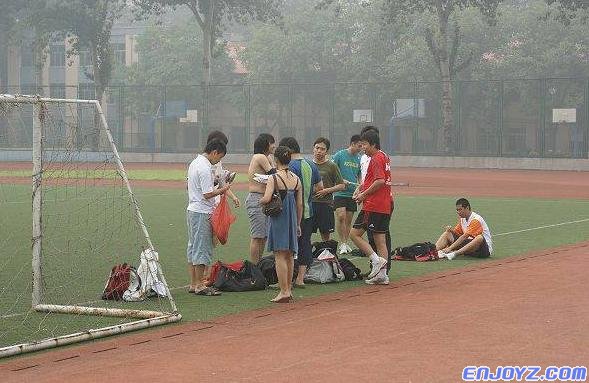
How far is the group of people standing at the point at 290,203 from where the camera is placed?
12.7m

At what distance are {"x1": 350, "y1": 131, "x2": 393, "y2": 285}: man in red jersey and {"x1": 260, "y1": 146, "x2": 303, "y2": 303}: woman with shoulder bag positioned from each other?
4.67 feet

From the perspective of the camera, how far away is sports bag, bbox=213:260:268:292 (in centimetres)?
1337

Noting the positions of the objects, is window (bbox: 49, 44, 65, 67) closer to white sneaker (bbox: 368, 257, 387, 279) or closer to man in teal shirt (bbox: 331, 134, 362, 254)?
man in teal shirt (bbox: 331, 134, 362, 254)

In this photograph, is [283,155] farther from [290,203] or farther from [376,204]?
[376,204]

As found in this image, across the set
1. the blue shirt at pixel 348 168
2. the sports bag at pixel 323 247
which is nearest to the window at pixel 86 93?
the blue shirt at pixel 348 168

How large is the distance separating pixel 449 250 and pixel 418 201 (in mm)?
13940

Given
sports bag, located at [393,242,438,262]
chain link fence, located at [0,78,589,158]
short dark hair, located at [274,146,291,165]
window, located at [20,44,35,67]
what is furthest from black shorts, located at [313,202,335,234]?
window, located at [20,44,35,67]

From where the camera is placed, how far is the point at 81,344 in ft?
33.0

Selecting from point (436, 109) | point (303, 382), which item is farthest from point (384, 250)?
point (436, 109)

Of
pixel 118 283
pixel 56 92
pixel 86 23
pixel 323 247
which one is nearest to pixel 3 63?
pixel 56 92

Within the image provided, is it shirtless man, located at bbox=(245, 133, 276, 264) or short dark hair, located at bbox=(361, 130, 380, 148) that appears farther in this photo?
short dark hair, located at bbox=(361, 130, 380, 148)

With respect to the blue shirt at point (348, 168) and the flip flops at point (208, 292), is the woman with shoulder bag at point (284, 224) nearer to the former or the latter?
the flip flops at point (208, 292)

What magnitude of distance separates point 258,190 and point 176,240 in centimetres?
608

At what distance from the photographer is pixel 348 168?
1741cm
